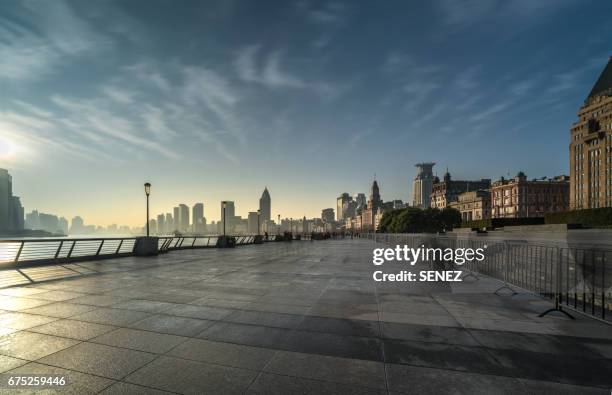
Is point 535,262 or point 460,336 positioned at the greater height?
point 535,262

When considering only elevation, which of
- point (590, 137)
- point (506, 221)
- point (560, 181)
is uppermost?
point (590, 137)

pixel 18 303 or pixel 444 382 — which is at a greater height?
pixel 444 382

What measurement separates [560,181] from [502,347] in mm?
185220

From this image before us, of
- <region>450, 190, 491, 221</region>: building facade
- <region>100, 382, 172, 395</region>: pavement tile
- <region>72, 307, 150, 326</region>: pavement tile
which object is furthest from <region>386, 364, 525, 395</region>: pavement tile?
<region>450, 190, 491, 221</region>: building facade

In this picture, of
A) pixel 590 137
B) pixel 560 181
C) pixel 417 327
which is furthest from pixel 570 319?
pixel 560 181

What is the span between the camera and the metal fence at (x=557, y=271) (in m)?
6.74

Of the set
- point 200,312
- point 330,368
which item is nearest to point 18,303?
point 200,312

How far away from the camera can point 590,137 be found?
111688 millimetres

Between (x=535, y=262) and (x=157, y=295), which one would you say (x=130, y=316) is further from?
(x=535, y=262)

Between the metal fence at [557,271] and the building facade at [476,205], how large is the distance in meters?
178

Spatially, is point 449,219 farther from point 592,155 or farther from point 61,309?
point 61,309

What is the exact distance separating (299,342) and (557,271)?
6886 millimetres

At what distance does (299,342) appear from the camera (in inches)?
199

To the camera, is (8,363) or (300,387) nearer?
(300,387)
